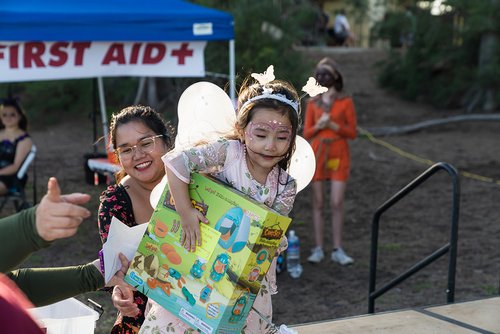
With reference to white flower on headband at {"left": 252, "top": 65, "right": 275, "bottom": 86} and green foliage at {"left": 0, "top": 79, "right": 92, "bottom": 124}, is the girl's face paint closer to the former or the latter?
white flower on headband at {"left": 252, "top": 65, "right": 275, "bottom": 86}

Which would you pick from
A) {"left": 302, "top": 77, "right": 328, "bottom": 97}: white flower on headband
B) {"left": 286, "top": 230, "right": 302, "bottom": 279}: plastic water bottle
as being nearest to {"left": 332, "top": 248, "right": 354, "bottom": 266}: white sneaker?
{"left": 286, "top": 230, "right": 302, "bottom": 279}: plastic water bottle

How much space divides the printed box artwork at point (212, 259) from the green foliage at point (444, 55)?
543 inches

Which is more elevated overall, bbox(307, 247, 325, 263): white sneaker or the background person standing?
the background person standing

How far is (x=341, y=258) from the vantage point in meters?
6.74

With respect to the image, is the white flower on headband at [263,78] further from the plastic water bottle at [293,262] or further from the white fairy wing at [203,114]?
the plastic water bottle at [293,262]

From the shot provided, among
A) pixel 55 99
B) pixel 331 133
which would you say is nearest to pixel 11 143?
pixel 331 133

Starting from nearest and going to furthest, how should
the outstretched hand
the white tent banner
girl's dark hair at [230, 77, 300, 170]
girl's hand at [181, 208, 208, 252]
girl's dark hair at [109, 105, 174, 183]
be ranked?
1. the outstretched hand
2. girl's hand at [181, 208, 208, 252]
3. girl's dark hair at [230, 77, 300, 170]
4. girl's dark hair at [109, 105, 174, 183]
5. the white tent banner

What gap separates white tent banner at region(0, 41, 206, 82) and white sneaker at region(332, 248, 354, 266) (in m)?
2.29

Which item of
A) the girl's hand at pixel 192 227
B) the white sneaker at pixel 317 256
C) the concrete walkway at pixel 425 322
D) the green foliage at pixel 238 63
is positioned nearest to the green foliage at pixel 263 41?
the green foliage at pixel 238 63

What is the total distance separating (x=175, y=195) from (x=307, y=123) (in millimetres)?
4110

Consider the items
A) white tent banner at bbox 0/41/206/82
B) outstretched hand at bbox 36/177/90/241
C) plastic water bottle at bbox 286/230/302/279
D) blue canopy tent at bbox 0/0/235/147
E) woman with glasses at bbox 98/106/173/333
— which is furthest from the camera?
white tent banner at bbox 0/41/206/82

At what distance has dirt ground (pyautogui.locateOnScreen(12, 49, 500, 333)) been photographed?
5996mm

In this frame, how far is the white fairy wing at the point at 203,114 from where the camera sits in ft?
8.88

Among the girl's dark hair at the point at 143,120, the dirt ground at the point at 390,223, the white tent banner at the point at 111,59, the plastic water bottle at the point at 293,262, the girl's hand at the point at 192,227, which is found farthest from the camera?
the white tent banner at the point at 111,59
